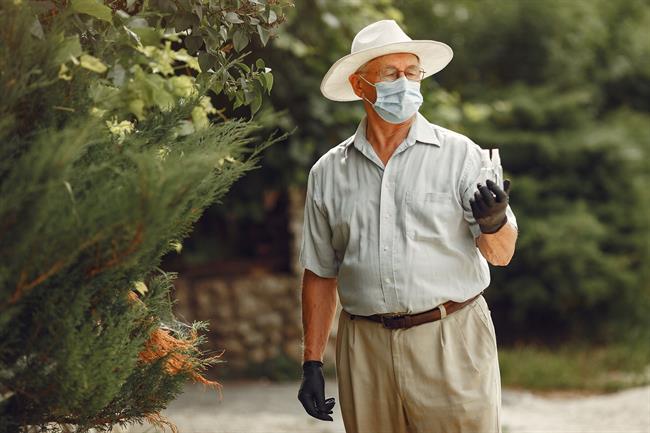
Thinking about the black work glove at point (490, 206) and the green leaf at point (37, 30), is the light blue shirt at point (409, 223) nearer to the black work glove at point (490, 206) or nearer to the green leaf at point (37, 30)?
the black work glove at point (490, 206)

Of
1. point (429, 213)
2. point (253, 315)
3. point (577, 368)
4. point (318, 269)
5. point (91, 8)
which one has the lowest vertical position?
→ point (577, 368)

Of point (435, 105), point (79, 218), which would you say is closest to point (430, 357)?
point (79, 218)

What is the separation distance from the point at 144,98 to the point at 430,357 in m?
1.50

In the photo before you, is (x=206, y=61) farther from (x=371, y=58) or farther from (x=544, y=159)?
(x=544, y=159)

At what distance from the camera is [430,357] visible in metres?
3.11

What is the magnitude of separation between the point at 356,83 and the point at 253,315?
5.68m

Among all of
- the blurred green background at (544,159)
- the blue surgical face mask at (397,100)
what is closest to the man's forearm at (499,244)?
the blue surgical face mask at (397,100)

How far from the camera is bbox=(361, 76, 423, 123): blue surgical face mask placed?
3278mm

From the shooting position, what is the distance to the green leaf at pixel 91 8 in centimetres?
254

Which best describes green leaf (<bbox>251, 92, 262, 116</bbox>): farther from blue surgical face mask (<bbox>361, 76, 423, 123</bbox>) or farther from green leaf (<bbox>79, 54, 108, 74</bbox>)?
green leaf (<bbox>79, 54, 108, 74</bbox>)

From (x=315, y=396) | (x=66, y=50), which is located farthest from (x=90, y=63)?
(x=315, y=396)

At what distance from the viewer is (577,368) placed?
9.54 metres

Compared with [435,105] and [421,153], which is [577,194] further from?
[421,153]

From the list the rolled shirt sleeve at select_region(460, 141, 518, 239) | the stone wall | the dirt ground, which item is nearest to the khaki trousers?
the rolled shirt sleeve at select_region(460, 141, 518, 239)
